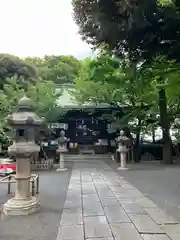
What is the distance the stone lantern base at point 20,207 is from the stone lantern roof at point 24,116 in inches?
66.2

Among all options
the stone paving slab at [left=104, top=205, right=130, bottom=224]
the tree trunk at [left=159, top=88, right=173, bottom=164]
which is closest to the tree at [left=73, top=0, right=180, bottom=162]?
the stone paving slab at [left=104, top=205, right=130, bottom=224]

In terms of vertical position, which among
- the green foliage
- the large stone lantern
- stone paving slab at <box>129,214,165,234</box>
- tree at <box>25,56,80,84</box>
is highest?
tree at <box>25,56,80,84</box>

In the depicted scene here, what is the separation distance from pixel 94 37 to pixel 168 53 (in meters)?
1.89

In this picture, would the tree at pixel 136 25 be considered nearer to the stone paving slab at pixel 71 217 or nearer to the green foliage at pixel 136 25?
the green foliage at pixel 136 25

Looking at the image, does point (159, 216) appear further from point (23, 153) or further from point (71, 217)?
point (23, 153)

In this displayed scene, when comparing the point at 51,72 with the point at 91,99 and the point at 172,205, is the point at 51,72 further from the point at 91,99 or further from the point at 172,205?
the point at 172,205

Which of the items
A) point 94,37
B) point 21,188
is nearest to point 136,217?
point 21,188

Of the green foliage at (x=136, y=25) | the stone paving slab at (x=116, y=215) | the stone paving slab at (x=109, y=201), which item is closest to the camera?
the stone paving slab at (x=116, y=215)

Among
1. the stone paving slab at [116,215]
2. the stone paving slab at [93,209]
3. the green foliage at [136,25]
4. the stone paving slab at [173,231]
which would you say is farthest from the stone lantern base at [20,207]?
the green foliage at [136,25]

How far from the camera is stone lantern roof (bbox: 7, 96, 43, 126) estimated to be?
592 centimetres

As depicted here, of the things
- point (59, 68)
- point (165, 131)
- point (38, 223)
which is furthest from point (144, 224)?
point (59, 68)

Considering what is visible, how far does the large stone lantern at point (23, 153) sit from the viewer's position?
18.1 feet

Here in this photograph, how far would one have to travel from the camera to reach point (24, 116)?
602 centimetres

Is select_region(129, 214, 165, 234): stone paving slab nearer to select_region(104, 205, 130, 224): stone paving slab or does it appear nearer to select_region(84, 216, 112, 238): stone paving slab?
select_region(104, 205, 130, 224): stone paving slab
